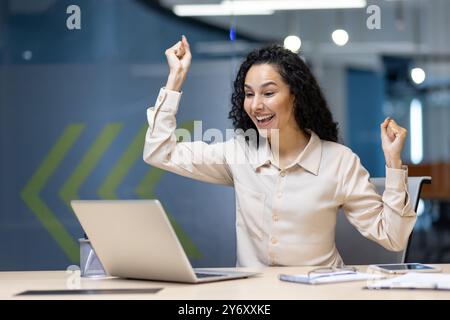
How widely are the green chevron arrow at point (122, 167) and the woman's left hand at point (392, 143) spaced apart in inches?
76.0

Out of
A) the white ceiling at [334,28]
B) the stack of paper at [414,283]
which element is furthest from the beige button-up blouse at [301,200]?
the white ceiling at [334,28]

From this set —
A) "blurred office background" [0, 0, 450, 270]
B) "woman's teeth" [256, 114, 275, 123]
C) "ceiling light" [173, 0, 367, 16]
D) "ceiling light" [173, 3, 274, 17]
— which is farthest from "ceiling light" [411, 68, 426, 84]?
"woman's teeth" [256, 114, 275, 123]

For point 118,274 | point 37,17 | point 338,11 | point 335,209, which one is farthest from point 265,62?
point 37,17

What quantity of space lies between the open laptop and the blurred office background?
211cm

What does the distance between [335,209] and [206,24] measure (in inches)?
73.3

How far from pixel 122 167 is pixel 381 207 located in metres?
1.92

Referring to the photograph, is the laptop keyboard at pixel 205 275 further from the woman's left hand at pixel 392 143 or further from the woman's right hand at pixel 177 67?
the woman's right hand at pixel 177 67

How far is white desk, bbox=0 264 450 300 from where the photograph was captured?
71.3 inches

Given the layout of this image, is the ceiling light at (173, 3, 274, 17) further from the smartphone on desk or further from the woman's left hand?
the smartphone on desk

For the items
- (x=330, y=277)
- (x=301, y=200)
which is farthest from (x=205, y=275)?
(x=301, y=200)

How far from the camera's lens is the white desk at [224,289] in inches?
71.3

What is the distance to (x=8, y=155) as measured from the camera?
14.3 ft

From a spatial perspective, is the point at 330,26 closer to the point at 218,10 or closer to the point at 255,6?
the point at 255,6

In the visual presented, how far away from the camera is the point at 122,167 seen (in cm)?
436
